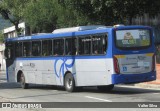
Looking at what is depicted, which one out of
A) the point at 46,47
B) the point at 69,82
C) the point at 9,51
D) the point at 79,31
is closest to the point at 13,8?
the point at 9,51

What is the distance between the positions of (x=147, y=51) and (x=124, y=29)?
1.46 metres

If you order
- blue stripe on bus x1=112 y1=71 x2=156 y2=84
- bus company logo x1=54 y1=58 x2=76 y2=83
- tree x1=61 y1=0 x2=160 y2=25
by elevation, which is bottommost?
blue stripe on bus x1=112 y1=71 x2=156 y2=84

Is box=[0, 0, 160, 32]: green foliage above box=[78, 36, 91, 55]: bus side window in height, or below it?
above

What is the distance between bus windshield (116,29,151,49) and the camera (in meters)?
19.7

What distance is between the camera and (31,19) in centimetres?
4684

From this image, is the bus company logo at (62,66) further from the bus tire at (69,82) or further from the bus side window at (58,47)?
the bus side window at (58,47)

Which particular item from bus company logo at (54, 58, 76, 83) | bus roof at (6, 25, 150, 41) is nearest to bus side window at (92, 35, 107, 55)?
bus roof at (6, 25, 150, 41)

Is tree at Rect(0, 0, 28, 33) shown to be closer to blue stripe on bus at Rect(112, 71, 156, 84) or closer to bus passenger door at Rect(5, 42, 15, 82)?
bus passenger door at Rect(5, 42, 15, 82)

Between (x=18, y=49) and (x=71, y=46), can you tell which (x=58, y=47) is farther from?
(x=18, y=49)

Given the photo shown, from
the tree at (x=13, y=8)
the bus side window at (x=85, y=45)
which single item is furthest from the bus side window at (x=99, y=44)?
the tree at (x=13, y=8)

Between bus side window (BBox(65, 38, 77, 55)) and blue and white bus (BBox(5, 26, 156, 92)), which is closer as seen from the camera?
blue and white bus (BBox(5, 26, 156, 92))

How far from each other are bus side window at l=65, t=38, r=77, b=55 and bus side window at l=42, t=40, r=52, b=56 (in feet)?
5.16

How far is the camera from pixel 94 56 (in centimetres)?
2034

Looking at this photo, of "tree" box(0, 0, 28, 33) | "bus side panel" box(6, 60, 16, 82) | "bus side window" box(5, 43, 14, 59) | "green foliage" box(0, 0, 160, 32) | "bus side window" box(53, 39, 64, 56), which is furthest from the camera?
"tree" box(0, 0, 28, 33)
